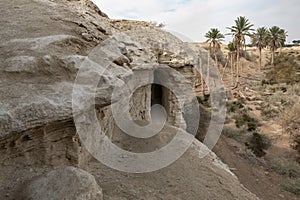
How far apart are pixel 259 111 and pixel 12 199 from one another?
859 inches

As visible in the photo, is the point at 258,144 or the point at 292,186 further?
the point at 258,144

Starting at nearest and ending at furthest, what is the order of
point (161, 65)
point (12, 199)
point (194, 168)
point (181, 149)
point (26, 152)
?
point (12, 199) → point (26, 152) → point (194, 168) → point (181, 149) → point (161, 65)

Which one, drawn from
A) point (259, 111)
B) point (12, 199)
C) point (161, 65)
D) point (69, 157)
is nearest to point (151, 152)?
point (69, 157)

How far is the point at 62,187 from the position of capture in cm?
327

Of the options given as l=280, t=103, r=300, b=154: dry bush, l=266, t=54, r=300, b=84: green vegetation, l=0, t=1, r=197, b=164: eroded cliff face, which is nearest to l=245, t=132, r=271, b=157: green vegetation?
l=280, t=103, r=300, b=154: dry bush

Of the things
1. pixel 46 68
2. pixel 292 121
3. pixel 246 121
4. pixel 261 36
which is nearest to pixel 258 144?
pixel 292 121

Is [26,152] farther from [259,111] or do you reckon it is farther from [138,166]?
[259,111]

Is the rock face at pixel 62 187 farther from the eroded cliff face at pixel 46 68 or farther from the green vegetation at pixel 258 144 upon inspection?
the green vegetation at pixel 258 144

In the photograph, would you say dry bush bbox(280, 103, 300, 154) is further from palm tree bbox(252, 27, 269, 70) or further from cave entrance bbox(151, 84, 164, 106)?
palm tree bbox(252, 27, 269, 70)

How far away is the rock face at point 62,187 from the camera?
126 inches

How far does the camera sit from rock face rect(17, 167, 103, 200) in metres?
3.21

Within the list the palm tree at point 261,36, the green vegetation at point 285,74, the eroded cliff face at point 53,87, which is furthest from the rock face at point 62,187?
the palm tree at point 261,36

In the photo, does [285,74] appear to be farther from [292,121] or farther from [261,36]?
[292,121]

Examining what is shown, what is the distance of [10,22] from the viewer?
4.77 meters
